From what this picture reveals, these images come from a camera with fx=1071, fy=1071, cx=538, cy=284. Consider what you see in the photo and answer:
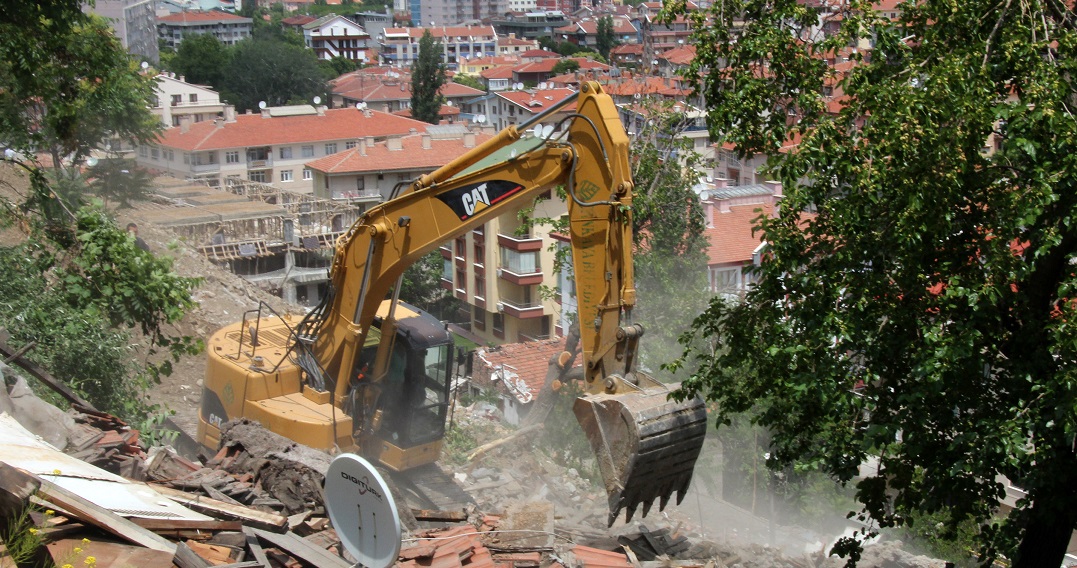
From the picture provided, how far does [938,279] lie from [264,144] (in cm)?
5436

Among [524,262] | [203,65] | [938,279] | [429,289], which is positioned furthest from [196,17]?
[938,279]

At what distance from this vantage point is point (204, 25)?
12719cm

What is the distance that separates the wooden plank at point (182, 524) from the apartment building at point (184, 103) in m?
62.8

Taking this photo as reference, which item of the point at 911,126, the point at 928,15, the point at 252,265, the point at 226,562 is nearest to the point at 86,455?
the point at 226,562

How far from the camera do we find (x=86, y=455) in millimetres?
9719

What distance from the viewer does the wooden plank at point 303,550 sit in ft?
26.3

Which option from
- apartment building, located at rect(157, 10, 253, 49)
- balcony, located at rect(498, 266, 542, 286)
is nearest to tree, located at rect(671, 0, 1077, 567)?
balcony, located at rect(498, 266, 542, 286)

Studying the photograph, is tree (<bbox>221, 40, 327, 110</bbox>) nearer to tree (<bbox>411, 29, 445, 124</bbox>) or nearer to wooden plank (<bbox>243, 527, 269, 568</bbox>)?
tree (<bbox>411, 29, 445, 124</bbox>)

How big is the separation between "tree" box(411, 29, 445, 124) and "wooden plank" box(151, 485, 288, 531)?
226ft

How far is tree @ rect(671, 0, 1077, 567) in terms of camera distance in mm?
7117

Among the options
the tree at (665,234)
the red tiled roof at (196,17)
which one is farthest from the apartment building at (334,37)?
the tree at (665,234)

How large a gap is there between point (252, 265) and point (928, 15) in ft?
112

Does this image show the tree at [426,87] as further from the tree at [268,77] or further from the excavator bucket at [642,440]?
the excavator bucket at [642,440]

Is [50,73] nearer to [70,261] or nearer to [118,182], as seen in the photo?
[70,261]
